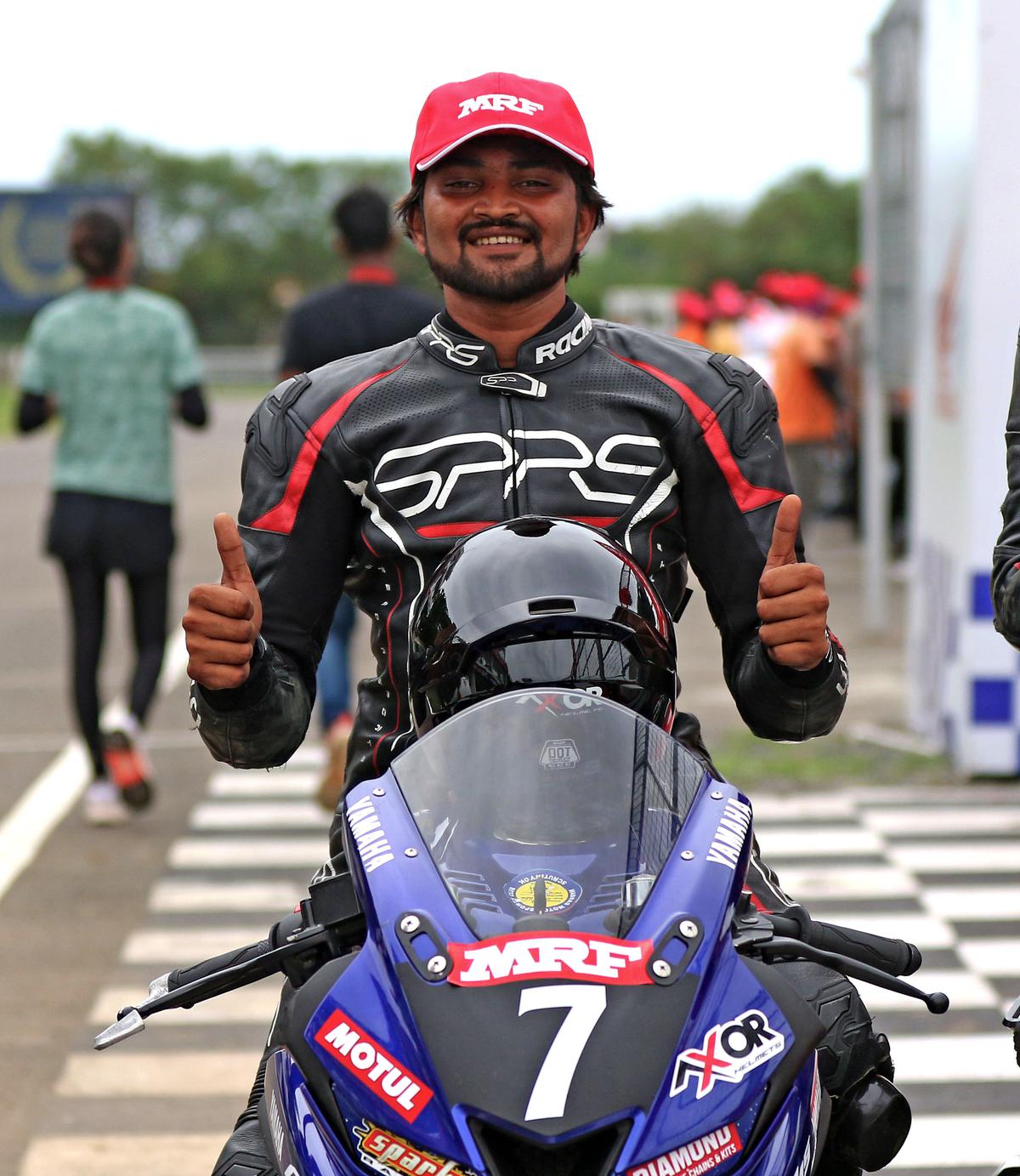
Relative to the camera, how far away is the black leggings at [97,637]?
24.8 feet

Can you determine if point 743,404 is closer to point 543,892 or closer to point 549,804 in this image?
point 549,804

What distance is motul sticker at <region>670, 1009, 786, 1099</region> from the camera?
2.02 meters

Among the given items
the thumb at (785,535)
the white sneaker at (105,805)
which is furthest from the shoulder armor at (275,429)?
the white sneaker at (105,805)

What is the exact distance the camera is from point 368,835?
2.30 metres

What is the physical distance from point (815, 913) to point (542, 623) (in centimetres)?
411

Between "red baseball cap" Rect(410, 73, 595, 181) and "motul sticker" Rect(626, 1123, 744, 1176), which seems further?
"red baseball cap" Rect(410, 73, 595, 181)

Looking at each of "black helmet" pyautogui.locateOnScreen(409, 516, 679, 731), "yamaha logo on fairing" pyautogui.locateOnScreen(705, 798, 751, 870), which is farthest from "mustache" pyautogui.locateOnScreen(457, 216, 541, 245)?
"yamaha logo on fairing" pyautogui.locateOnScreen(705, 798, 751, 870)

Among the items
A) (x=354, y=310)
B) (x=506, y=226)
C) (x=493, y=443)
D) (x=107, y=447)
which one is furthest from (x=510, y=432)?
(x=107, y=447)

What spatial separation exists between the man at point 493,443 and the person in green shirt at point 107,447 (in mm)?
4513

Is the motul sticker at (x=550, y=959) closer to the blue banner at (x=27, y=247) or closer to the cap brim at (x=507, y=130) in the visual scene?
the cap brim at (x=507, y=130)

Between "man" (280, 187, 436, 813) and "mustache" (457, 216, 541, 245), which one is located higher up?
"mustache" (457, 216, 541, 245)

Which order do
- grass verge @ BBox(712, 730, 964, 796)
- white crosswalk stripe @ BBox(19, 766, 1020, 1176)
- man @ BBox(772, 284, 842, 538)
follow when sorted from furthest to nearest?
1. man @ BBox(772, 284, 842, 538)
2. grass verge @ BBox(712, 730, 964, 796)
3. white crosswalk stripe @ BBox(19, 766, 1020, 1176)

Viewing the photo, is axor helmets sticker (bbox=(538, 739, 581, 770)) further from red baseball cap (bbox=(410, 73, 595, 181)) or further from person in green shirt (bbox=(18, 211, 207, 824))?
person in green shirt (bbox=(18, 211, 207, 824))

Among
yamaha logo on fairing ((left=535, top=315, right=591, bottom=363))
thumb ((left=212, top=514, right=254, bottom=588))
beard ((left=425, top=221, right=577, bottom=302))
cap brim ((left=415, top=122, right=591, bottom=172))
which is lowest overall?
thumb ((left=212, top=514, right=254, bottom=588))
